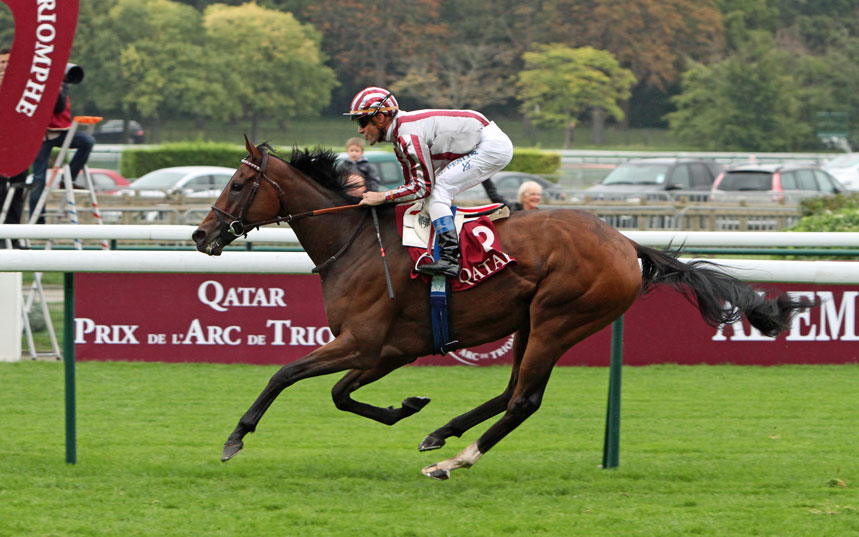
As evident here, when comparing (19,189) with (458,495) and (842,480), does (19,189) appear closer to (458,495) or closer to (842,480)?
(458,495)

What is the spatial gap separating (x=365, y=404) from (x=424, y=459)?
2.01 feet

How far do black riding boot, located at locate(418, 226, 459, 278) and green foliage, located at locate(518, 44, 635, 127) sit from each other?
35.6m

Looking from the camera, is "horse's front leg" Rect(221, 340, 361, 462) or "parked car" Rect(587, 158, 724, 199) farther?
"parked car" Rect(587, 158, 724, 199)

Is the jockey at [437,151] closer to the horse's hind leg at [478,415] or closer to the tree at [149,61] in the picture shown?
the horse's hind leg at [478,415]

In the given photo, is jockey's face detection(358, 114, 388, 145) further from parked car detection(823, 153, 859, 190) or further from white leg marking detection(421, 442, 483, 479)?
parked car detection(823, 153, 859, 190)

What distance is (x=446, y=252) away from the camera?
207 inches

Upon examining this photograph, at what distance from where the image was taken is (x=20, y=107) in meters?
8.48

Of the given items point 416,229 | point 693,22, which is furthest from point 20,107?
point 693,22

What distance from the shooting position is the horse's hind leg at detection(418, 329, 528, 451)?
5355mm

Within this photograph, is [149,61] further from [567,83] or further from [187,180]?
[187,180]

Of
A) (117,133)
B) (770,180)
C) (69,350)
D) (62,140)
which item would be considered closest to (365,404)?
(69,350)

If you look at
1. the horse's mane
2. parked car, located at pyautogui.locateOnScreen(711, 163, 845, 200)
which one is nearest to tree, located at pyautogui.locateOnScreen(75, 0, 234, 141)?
parked car, located at pyautogui.locateOnScreen(711, 163, 845, 200)

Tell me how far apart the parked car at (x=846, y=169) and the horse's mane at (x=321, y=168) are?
908 inches

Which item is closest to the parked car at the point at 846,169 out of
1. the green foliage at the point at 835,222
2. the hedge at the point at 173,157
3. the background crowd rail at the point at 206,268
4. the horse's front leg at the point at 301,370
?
the hedge at the point at 173,157
